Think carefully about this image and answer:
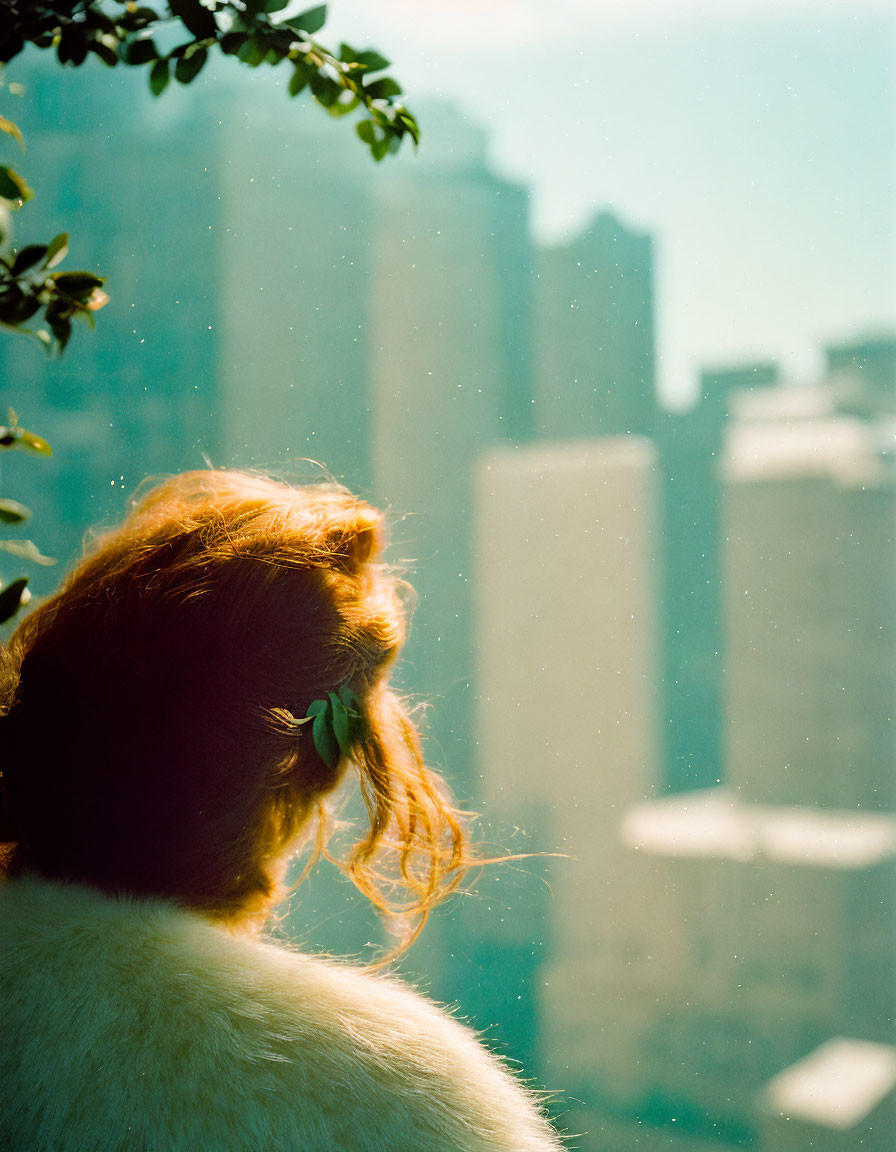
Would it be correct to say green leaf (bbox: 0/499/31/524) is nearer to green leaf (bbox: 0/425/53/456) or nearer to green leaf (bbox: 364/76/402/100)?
green leaf (bbox: 0/425/53/456)

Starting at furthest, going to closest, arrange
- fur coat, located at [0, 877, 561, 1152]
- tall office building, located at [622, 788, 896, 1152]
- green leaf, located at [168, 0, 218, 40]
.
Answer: tall office building, located at [622, 788, 896, 1152] < green leaf, located at [168, 0, 218, 40] < fur coat, located at [0, 877, 561, 1152]

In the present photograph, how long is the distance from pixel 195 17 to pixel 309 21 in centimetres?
8

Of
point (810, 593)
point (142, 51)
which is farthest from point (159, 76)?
point (810, 593)

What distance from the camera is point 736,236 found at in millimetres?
928

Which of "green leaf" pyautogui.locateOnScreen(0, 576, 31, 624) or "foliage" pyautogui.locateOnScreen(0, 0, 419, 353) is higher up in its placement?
"foliage" pyautogui.locateOnScreen(0, 0, 419, 353)

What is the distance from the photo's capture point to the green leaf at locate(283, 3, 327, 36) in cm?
62

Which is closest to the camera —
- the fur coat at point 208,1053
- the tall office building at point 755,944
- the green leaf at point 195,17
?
the fur coat at point 208,1053

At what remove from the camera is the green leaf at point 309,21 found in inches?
24.6

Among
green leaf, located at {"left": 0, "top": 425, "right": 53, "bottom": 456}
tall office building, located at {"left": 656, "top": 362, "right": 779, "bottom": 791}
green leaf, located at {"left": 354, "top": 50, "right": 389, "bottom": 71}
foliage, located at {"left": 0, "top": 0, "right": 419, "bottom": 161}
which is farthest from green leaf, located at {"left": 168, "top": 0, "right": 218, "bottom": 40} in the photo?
tall office building, located at {"left": 656, "top": 362, "right": 779, "bottom": 791}

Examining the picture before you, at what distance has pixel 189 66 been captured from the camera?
635mm

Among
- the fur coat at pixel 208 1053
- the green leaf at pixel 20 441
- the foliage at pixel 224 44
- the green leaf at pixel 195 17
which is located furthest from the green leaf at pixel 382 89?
the fur coat at pixel 208 1053

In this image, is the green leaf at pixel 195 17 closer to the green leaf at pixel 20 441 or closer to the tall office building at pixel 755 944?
the green leaf at pixel 20 441

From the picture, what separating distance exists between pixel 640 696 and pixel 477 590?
8.0 inches

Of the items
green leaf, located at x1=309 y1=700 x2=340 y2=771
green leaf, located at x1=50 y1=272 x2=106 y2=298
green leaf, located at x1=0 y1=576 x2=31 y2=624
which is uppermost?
green leaf, located at x1=50 y1=272 x2=106 y2=298
